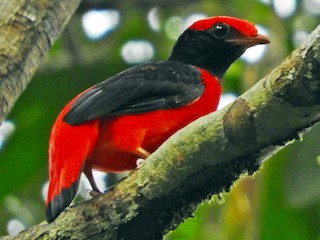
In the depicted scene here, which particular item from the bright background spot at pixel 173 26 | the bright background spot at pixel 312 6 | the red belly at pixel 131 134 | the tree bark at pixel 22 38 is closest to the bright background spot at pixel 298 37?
the bright background spot at pixel 312 6

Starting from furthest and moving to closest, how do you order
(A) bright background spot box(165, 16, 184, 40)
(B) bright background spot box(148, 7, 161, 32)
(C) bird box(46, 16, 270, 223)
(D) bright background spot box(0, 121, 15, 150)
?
(A) bright background spot box(165, 16, 184, 40) < (B) bright background spot box(148, 7, 161, 32) < (D) bright background spot box(0, 121, 15, 150) < (C) bird box(46, 16, 270, 223)

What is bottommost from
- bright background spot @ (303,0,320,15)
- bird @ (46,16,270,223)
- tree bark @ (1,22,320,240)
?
bright background spot @ (303,0,320,15)

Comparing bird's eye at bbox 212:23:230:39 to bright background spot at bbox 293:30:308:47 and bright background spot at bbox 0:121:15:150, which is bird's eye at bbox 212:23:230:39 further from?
bright background spot at bbox 0:121:15:150

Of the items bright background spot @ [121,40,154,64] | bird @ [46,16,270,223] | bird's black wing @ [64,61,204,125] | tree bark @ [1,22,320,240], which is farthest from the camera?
bright background spot @ [121,40,154,64]

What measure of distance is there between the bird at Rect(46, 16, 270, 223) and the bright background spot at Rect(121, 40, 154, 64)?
1.82m

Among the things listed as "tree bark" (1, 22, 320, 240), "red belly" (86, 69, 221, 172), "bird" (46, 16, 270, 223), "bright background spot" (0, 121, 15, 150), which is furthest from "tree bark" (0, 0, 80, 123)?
"bright background spot" (0, 121, 15, 150)

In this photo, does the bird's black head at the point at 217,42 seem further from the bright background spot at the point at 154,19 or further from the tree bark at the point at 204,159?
the bright background spot at the point at 154,19

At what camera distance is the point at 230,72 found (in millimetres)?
7805

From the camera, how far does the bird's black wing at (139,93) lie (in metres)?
4.48

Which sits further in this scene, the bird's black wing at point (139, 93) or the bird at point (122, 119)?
the bird's black wing at point (139, 93)

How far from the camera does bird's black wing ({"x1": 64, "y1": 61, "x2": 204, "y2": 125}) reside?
4480mm

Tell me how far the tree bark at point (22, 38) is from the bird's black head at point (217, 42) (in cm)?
96

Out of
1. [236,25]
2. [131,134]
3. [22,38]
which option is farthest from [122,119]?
[236,25]

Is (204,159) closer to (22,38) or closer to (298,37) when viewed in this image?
(22,38)
